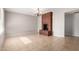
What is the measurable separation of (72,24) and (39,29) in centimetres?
73

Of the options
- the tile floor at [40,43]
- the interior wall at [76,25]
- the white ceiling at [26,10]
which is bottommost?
the tile floor at [40,43]

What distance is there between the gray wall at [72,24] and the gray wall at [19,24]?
0.69 meters

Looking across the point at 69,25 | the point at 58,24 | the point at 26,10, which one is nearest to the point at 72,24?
the point at 69,25

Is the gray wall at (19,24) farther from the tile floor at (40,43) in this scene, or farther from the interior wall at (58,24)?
the interior wall at (58,24)

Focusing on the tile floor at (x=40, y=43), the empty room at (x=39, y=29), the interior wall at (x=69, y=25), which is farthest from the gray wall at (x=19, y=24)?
the interior wall at (x=69, y=25)

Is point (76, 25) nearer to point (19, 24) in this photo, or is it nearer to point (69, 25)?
point (69, 25)

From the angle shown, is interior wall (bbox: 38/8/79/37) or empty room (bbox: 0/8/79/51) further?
interior wall (bbox: 38/8/79/37)

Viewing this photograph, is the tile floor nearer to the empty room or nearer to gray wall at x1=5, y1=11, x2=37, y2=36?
the empty room

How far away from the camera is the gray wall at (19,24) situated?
203 centimetres

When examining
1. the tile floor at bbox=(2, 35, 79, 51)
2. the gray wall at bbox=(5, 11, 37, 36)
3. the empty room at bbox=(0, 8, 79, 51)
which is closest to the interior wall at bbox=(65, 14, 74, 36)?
the empty room at bbox=(0, 8, 79, 51)

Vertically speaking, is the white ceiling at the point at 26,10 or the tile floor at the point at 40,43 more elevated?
the white ceiling at the point at 26,10

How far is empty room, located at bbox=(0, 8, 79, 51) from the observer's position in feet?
6.50
